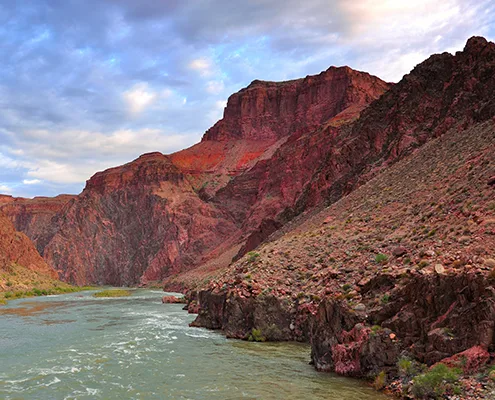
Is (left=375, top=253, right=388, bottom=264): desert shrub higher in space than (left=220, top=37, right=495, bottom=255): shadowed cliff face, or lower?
lower

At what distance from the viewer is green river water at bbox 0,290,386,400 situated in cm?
1278

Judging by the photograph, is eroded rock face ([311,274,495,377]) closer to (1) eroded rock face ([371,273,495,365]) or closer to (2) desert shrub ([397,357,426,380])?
(1) eroded rock face ([371,273,495,365])

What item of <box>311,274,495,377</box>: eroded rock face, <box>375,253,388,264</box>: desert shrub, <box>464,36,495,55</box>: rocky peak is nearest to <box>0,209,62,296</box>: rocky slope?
<box>375,253,388,264</box>: desert shrub

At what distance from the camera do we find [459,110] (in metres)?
40.8

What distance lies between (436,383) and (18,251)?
9329 cm

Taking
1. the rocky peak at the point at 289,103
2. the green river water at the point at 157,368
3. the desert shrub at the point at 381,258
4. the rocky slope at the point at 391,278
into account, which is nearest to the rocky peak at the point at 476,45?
the rocky slope at the point at 391,278

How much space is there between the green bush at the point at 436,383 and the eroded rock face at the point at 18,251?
273 feet

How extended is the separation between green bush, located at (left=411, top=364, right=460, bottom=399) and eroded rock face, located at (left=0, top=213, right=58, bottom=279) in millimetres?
83315

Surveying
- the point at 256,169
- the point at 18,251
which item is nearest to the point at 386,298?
the point at 18,251

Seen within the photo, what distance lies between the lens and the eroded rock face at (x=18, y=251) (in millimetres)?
83375

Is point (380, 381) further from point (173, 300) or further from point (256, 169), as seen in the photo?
point (256, 169)

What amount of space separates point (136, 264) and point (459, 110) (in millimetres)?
106619

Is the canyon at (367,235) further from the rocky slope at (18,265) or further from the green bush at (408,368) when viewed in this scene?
the rocky slope at (18,265)

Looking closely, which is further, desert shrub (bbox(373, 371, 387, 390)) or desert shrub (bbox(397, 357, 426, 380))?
desert shrub (bbox(373, 371, 387, 390))
